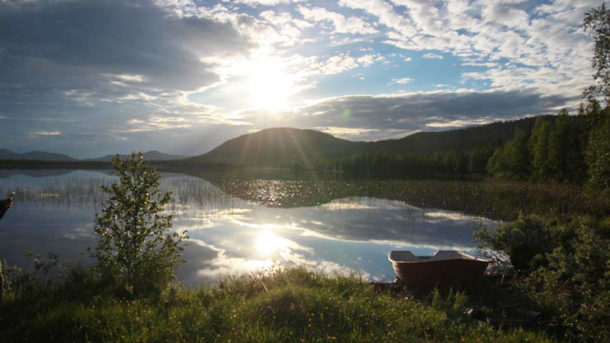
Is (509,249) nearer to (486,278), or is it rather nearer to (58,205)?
(486,278)

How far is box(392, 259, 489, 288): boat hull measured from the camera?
1028 cm

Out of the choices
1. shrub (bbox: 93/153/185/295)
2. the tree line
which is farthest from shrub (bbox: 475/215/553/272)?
the tree line

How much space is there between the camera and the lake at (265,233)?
14.0 metres

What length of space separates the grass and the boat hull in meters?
1.44

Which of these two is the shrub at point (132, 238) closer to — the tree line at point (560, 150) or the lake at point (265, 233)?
the lake at point (265, 233)

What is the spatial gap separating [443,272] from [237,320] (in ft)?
21.2

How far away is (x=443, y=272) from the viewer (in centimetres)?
1041

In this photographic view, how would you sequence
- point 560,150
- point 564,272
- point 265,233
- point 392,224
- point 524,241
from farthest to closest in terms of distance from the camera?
point 560,150
point 392,224
point 265,233
point 524,241
point 564,272

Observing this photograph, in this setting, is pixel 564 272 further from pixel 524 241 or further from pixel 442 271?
pixel 442 271

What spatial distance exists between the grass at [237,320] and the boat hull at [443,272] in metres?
1.44

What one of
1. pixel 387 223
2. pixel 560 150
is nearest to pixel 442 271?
pixel 387 223

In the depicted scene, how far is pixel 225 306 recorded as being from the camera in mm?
7551

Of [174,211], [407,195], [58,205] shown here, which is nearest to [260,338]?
[174,211]

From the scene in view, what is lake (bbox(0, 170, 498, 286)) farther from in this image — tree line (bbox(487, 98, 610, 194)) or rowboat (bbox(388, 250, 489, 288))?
tree line (bbox(487, 98, 610, 194))
